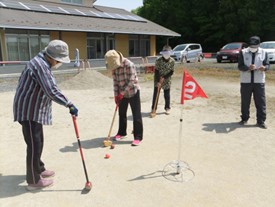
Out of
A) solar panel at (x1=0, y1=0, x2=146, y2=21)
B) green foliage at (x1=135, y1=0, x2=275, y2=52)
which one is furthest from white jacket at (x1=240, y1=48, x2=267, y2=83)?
green foliage at (x1=135, y1=0, x2=275, y2=52)

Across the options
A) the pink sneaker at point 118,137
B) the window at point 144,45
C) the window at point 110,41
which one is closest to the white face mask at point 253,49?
the pink sneaker at point 118,137

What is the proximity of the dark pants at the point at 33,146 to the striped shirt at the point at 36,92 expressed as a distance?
0.10 meters

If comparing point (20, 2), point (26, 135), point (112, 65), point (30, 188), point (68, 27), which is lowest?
point (30, 188)

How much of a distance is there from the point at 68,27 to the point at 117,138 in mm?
16692

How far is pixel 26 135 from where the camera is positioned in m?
3.42

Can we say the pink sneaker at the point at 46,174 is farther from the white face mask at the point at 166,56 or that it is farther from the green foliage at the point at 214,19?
the green foliage at the point at 214,19

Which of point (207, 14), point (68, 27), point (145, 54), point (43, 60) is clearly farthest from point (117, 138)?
point (207, 14)

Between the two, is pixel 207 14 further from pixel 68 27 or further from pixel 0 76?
pixel 0 76

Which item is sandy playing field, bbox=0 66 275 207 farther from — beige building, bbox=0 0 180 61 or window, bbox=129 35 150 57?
window, bbox=129 35 150 57

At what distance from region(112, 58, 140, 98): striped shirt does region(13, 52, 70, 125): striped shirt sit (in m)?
1.73

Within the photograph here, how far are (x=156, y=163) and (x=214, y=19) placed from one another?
41596mm

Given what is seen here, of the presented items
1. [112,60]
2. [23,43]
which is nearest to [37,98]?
[112,60]

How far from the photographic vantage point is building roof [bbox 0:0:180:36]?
60.6 feet

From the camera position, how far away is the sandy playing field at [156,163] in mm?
3360
